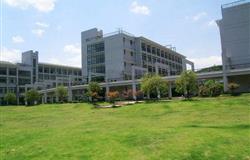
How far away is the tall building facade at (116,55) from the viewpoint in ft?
249

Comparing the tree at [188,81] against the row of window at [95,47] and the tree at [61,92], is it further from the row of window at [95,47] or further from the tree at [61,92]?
the row of window at [95,47]

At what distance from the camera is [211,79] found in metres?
50.6

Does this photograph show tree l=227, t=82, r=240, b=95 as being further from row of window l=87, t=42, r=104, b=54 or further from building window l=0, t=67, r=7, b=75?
building window l=0, t=67, r=7, b=75

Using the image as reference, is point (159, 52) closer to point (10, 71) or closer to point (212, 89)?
point (10, 71)

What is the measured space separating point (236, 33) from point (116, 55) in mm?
31002

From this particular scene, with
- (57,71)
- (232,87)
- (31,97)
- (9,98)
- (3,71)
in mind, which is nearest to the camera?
(232,87)

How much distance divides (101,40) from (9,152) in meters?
67.5

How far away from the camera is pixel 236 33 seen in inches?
2146

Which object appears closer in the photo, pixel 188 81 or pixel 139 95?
pixel 188 81

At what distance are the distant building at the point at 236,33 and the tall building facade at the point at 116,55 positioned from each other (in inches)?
667

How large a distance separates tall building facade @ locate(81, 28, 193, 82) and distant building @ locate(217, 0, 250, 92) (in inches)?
667

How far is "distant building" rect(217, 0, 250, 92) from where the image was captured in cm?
5317

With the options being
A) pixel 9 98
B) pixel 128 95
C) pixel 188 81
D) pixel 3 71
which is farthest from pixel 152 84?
pixel 3 71

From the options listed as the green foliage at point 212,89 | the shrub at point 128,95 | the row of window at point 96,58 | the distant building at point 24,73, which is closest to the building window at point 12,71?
the distant building at point 24,73
